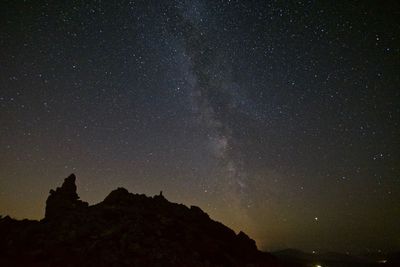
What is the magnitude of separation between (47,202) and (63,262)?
2291 cm

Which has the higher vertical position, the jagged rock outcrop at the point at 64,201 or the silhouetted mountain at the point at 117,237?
the jagged rock outcrop at the point at 64,201

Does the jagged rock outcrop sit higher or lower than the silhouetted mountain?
higher

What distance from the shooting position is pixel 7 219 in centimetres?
5269

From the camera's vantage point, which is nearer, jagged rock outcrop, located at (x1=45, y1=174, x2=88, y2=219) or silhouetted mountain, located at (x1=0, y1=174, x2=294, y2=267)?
silhouetted mountain, located at (x1=0, y1=174, x2=294, y2=267)

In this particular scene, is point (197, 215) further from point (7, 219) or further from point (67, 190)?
point (7, 219)

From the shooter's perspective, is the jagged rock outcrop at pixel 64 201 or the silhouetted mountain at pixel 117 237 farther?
the jagged rock outcrop at pixel 64 201

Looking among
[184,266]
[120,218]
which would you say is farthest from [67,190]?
[184,266]

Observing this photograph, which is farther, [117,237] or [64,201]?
[64,201]

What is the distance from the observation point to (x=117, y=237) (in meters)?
44.6

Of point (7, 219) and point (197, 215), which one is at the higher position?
point (197, 215)

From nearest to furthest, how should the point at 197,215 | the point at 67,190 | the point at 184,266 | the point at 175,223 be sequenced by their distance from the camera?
the point at 184,266, the point at 175,223, the point at 67,190, the point at 197,215

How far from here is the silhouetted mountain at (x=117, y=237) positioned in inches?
1585

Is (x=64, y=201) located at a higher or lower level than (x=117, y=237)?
higher

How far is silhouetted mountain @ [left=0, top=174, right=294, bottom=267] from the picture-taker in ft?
132
